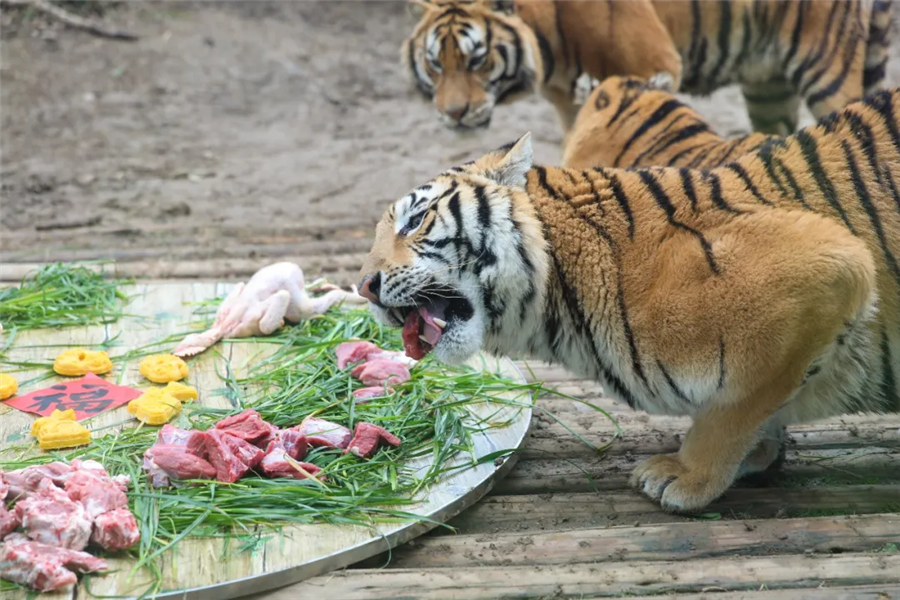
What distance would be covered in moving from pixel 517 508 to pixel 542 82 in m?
3.45

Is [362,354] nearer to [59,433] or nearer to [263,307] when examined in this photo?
[263,307]

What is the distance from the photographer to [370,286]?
10.7ft

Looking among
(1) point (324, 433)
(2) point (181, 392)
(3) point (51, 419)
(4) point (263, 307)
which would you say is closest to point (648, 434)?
(1) point (324, 433)

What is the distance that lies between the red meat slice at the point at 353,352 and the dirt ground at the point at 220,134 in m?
1.22

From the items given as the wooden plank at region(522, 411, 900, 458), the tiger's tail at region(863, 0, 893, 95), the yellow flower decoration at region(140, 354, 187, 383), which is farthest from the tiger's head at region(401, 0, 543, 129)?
the yellow flower decoration at region(140, 354, 187, 383)

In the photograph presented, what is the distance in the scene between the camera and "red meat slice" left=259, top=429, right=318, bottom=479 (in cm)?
311

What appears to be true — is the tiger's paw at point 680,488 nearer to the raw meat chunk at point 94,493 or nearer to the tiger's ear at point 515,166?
the tiger's ear at point 515,166

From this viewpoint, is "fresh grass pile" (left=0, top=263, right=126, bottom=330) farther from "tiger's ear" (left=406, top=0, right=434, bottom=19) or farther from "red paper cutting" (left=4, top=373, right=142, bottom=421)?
"tiger's ear" (left=406, top=0, right=434, bottom=19)

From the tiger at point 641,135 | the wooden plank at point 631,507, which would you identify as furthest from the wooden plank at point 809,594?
the tiger at point 641,135

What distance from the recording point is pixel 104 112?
8.18 metres

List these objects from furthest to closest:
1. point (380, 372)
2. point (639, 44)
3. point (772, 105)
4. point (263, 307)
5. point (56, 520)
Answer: point (772, 105) < point (639, 44) < point (263, 307) < point (380, 372) < point (56, 520)

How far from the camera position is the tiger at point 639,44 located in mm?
5855

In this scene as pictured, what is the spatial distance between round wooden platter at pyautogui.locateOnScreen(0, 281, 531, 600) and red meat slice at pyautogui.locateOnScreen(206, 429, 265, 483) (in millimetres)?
256

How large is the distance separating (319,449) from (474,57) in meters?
3.30
